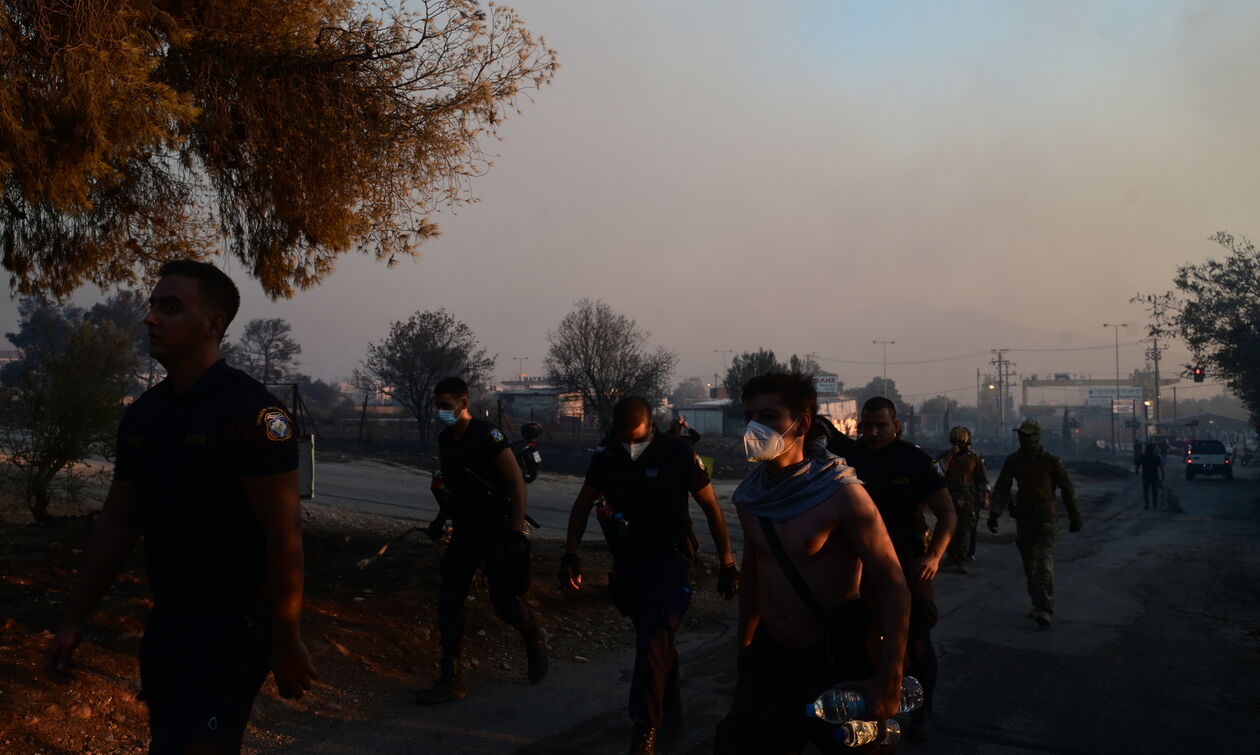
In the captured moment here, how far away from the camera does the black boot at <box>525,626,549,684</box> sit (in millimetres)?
6754

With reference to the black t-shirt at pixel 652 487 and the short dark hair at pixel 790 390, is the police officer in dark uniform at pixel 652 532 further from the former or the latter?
the short dark hair at pixel 790 390

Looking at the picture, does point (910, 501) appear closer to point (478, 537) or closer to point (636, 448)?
point (636, 448)

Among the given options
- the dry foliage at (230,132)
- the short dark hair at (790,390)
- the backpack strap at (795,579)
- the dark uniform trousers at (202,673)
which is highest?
the dry foliage at (230,132)

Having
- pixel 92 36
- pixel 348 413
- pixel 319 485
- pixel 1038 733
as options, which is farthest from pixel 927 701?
pixel 348 413

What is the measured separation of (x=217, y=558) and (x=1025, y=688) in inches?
237

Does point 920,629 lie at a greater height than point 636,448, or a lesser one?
lesser

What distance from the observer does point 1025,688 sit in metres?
7.07

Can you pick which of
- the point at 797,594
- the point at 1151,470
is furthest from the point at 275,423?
the point at 1151,470

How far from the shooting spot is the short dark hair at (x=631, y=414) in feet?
18.8

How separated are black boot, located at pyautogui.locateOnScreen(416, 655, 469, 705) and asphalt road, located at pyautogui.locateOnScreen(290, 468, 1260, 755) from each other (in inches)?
4.5

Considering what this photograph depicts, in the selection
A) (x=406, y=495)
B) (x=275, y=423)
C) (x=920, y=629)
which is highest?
(x=275, y=423)

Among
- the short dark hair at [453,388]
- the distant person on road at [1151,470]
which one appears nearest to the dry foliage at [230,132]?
the short dark hair at [453,388]

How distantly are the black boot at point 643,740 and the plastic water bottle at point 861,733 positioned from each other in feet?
7.16

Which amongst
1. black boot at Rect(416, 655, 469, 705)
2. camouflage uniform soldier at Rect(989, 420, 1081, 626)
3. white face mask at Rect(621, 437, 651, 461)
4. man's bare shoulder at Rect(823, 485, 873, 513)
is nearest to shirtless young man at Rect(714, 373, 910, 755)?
man's bare shoulder at Rect(823, 485, 873, 513)
